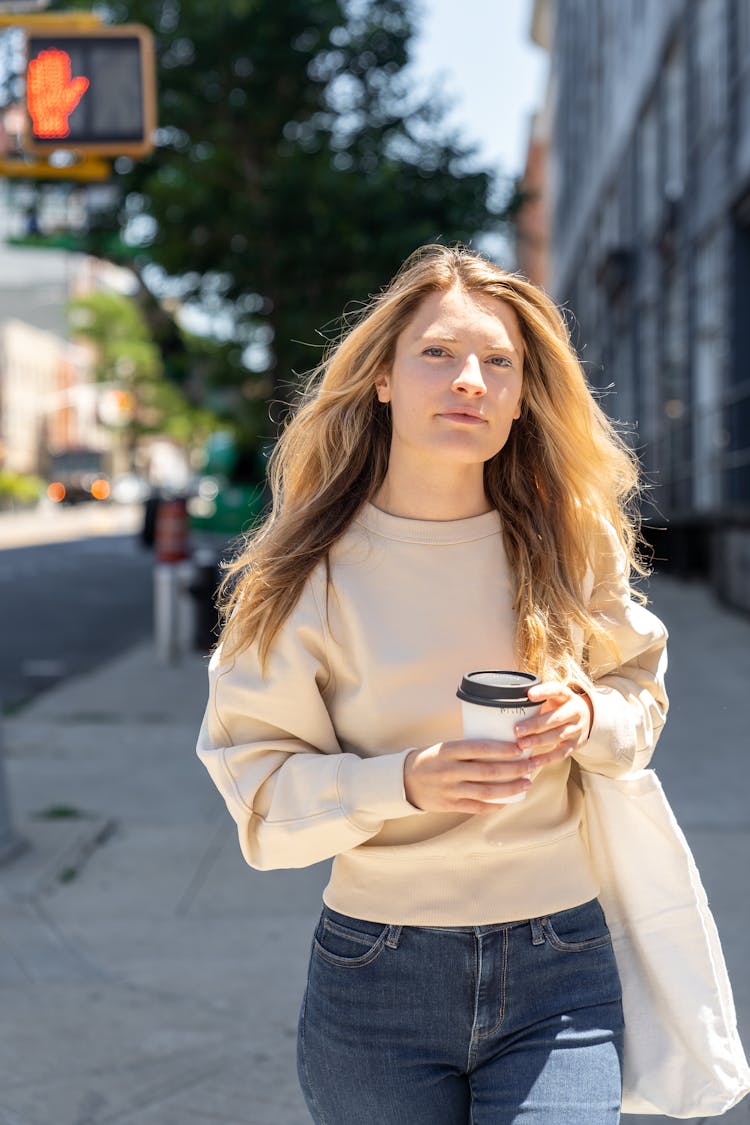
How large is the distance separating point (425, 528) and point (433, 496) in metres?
0.06

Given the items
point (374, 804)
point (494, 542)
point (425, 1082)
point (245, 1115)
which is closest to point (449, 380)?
point (494, 542)

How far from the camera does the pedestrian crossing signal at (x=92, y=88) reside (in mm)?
7188

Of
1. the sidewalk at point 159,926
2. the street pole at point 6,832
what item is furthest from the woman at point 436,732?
the street pole at point 6,832

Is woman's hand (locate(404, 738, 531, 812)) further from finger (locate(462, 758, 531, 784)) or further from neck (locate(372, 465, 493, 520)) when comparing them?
neck (locate(372, 465, 493, 520))

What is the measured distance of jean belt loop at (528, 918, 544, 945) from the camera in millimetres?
2062

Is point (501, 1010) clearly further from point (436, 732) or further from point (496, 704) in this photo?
point (496, 704)

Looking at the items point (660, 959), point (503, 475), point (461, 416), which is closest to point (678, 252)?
point (503, 475)

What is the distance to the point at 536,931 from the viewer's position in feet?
6.78

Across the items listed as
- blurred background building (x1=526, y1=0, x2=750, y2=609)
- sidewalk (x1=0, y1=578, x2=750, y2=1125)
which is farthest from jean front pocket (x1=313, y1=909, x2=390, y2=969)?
blurred background building (x1=526, y1=0, x2=750, y2=609)

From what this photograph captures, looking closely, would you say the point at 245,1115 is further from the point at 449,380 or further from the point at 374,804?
the point at 449,380

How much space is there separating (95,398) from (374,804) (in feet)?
321

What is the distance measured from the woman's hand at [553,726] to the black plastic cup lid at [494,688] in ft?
0.05

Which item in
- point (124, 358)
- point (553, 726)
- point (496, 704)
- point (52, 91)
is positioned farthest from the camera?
point (124, 358)

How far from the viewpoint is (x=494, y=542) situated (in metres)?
2.22
